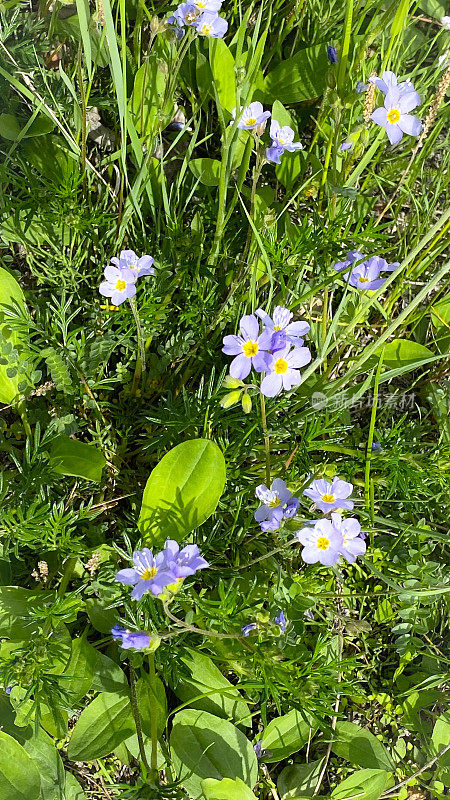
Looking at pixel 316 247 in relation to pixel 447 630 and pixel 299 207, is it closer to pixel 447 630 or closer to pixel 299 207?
pixel 299 207

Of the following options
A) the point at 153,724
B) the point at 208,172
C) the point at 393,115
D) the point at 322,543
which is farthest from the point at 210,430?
the point at 393,115

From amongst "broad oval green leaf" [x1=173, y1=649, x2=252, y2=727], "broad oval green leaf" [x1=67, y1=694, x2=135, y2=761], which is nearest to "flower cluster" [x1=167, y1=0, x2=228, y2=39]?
"broad oval green leaf" [x1=173, y1=649, x2=252, y2=727]

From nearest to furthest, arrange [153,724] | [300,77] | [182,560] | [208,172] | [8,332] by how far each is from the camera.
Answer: [182,560]
[153,724]
[8,332]
[208,172]
[300,77]

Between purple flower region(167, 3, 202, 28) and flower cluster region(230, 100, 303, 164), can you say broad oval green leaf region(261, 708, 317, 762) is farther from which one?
purple flower region(167, 3, 202, 28)

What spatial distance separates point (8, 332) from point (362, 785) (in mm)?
1430

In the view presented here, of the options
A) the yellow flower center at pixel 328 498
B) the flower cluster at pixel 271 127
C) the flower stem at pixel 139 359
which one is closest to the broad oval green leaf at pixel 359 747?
the yellow flower center at pixel 328 498

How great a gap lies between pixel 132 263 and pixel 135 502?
62 cm

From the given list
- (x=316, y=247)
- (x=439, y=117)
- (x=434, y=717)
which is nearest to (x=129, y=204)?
(x=316, y=247)

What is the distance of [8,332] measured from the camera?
1.63 metres

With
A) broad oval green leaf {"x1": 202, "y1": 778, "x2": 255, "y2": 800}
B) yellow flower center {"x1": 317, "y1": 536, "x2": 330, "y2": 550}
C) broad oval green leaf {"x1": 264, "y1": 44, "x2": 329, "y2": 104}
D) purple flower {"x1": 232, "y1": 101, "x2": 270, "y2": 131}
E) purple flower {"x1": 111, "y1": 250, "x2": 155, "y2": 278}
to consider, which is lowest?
broad oval green leaf {"x1": 202, "y1": 778, "x2": 255, "y2": 800}

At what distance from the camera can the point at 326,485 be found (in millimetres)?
1451

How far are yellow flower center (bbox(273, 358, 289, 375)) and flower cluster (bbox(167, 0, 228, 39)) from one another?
804 millimetres

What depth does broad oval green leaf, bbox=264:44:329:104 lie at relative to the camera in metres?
1.97

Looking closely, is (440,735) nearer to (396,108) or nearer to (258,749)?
(258,749)
